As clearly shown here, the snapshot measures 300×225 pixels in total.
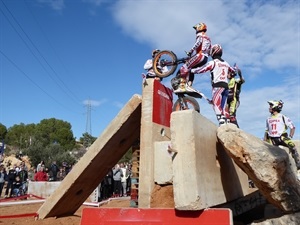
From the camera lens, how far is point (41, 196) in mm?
15953

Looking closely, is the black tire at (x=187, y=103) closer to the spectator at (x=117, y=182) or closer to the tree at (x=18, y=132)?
the spectator at (x=117, y=182)

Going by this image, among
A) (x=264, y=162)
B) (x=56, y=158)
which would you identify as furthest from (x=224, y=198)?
(x=56, y=158)

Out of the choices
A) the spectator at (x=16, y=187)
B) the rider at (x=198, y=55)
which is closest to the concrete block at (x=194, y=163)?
the rider at (x=198, y=55)

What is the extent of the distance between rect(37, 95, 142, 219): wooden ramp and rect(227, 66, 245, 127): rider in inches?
76.1

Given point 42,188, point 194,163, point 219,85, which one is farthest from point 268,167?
point 42,188

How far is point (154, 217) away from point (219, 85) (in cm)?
287

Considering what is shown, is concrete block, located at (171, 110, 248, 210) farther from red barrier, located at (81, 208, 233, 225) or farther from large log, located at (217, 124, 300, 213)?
large log, located at (217, 124, 300, 213)

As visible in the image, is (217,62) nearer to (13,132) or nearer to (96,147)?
(96,147)

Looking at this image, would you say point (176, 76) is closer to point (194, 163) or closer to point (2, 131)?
point (194, 163)

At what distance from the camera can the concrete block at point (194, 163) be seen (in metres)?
4.21

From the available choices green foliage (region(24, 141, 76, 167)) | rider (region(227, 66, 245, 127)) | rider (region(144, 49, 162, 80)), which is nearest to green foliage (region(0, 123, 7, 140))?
green foliage (region(24, 141, 76, 167))

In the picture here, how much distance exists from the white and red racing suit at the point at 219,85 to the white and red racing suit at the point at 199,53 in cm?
21

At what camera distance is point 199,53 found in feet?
21.6

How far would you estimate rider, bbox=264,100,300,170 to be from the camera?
797 centimetres
